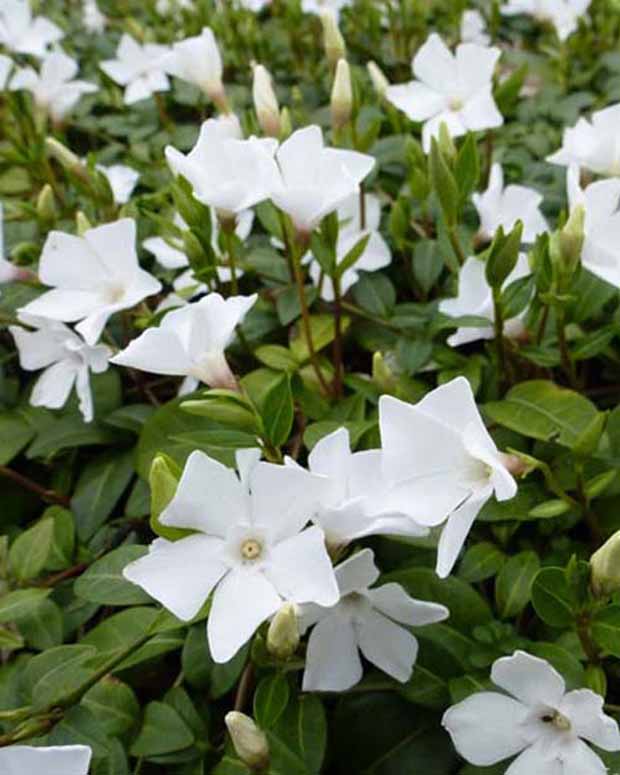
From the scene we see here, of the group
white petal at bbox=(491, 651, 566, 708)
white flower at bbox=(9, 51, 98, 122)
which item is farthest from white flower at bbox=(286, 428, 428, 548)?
white flower at bbox=(9, 51, 98, 122)

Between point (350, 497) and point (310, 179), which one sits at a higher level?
point (310, 179)

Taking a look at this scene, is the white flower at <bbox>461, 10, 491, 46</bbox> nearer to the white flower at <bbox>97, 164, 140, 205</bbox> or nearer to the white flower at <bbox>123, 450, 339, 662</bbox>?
the white flower at <bbox>97, 164, 140, 205</bbox>

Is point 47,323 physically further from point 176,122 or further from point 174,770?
point 176,122

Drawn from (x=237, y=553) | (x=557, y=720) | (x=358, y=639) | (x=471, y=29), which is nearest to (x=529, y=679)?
(x=557, y=720)

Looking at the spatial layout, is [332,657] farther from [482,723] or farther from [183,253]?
[183,253]

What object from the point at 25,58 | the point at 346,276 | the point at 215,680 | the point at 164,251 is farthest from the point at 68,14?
the point at 215,680
